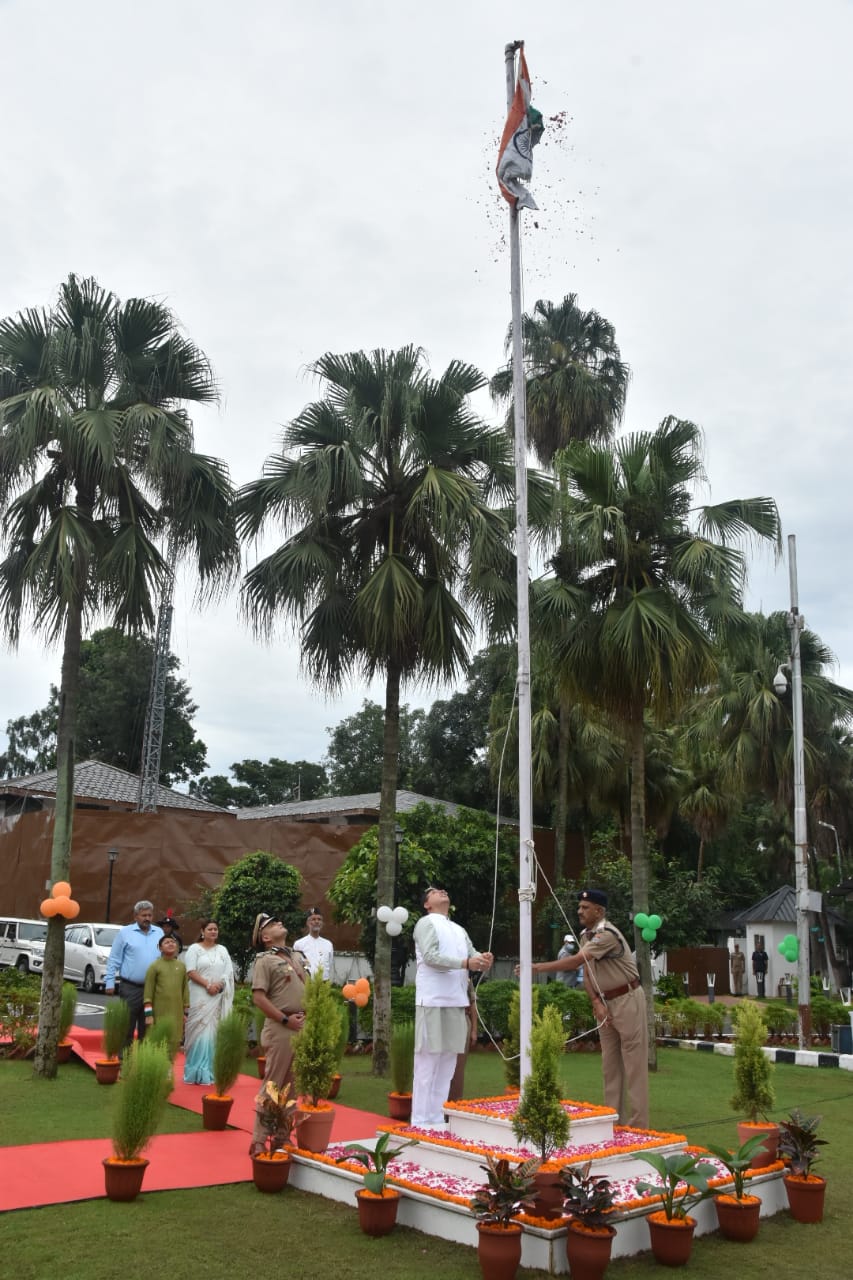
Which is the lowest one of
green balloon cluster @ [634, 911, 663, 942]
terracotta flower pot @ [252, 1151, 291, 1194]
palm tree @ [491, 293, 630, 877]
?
terracotta flower pot @ [252, 1151, 291, 1194]

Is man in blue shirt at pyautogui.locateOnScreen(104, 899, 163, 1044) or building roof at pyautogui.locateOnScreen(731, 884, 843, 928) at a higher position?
building roof at pyautogui.locateOnScreen(731, 884, 843, 928)

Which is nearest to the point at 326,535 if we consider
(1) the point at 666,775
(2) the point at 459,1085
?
(2) the point at 459,1085

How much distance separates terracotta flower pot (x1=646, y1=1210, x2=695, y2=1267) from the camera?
19.2 feet

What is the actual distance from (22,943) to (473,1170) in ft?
65.7

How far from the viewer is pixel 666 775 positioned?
29516mm

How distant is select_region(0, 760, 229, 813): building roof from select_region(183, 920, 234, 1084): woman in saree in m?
21.2

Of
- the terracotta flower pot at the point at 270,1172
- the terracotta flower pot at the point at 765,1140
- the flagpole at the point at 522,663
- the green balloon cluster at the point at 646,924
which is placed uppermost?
the flagpole at the point at 522,663

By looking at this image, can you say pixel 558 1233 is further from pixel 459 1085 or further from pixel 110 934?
pixel 110 934

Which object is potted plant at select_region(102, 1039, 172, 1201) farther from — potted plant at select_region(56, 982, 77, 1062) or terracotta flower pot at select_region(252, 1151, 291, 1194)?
potted plant at select_region(56, 982, 77, 1062)

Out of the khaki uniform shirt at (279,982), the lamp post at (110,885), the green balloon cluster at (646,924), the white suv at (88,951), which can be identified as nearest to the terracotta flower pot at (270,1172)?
the khaki uniform shirt at (279,982)

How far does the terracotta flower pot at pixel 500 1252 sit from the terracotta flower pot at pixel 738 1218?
1.65 m

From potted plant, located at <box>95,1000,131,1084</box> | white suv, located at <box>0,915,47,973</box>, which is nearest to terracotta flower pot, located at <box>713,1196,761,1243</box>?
potted plant, located at <box>95,1000,131,1084</box>

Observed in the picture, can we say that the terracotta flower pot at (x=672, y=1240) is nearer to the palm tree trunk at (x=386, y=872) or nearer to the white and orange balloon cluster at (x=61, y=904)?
the white and orange balloon cluster at (x=61, y=904)

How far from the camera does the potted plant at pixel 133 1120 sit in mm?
6449
